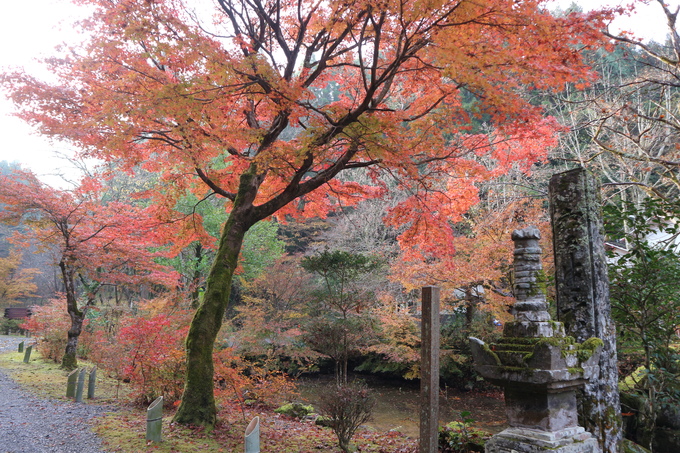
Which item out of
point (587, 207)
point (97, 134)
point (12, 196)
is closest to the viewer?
point (587, 207)

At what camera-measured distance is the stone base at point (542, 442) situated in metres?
2.87

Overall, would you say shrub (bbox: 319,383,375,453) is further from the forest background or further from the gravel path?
the gravel path

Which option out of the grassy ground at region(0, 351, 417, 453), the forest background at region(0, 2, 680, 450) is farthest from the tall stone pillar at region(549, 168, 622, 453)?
the grassy ground at region(0, 351, 417, 453)

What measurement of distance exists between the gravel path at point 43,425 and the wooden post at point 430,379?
390 cm

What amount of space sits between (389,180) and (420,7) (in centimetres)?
1417

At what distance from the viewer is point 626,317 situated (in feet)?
15.5

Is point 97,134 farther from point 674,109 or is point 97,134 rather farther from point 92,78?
point 674,109

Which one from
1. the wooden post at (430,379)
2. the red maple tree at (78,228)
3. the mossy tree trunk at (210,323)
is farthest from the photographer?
the red maple tree at (78,228)

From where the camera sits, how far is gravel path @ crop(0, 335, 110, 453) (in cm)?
471

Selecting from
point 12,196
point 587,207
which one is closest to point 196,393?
point 587,207

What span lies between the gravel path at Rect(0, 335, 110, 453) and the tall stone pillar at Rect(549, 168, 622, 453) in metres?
5.53

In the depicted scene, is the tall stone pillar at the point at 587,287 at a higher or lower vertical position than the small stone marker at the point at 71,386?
higher

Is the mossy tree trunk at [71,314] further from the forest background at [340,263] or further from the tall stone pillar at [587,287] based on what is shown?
the tall stone pillar at [587,287]

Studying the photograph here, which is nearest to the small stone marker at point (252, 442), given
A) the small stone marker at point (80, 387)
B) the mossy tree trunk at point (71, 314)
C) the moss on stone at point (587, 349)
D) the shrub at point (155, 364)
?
the moss on stone at point (587, 349)
